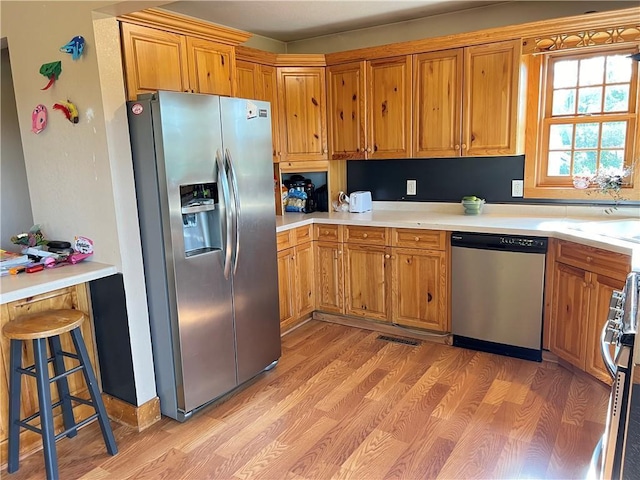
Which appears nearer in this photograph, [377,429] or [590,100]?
[377,429]

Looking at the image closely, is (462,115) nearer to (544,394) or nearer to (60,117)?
(544,394)

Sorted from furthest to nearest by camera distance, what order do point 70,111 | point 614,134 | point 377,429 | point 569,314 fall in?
point 614,134
point 569,314
point 377,429
point 70,111

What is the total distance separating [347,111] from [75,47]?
2.18 m

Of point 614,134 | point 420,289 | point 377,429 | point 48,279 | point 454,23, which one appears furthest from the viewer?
point 454,23

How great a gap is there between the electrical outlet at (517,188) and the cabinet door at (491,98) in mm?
332

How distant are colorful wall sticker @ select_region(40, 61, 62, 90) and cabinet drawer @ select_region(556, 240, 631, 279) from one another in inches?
116

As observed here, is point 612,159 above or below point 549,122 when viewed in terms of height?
below

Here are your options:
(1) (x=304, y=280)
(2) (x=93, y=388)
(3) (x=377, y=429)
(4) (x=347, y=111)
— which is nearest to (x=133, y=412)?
(2) (x=93, y=388)

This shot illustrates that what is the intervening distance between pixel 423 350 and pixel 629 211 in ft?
5.50

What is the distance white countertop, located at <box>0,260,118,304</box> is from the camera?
202 centimetres

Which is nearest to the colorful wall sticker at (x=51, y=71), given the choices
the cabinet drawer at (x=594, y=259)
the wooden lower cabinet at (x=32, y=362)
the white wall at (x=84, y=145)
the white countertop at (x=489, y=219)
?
the white wall at (x=84, y=145)

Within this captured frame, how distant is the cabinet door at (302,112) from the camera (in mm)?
3834

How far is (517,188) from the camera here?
3543mm

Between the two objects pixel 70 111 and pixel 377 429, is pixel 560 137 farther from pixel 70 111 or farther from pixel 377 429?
pixel 70 111
